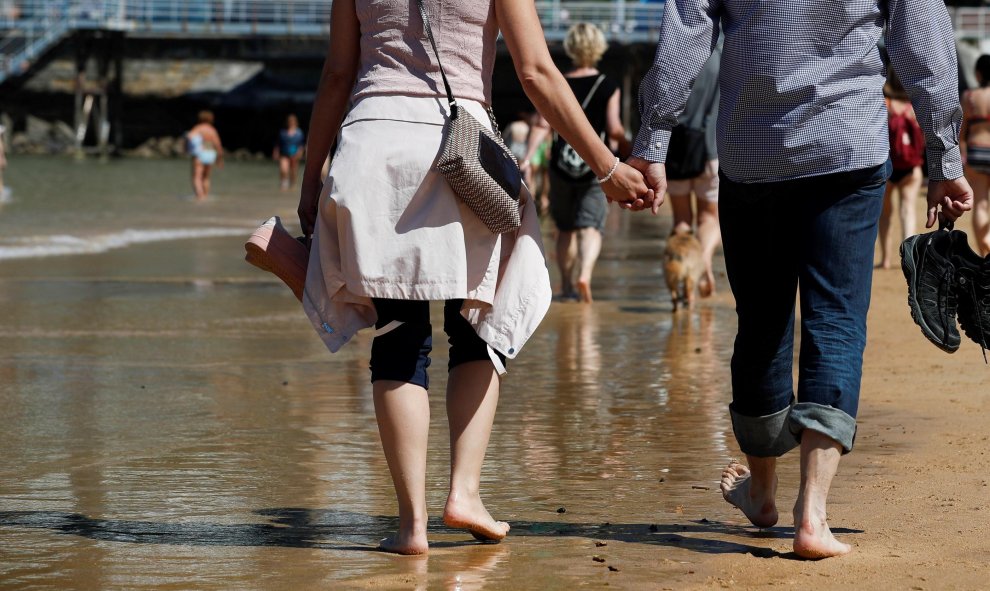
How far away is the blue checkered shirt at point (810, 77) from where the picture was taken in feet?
12.3

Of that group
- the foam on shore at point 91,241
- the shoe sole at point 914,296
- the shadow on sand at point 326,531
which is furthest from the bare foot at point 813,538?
the foam on shore at point 91,241

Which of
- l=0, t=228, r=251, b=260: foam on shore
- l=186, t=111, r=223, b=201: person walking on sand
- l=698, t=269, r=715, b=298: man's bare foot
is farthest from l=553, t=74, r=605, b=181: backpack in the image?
l=186, t=111, r=223, b=201: person walking on sand

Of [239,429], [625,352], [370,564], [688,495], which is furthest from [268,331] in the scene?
[370,564]

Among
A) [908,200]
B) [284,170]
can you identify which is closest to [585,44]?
[908,200]

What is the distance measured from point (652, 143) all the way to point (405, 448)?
0.97 metres

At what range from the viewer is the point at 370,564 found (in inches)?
147

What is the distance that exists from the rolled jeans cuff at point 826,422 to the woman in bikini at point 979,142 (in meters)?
7.23

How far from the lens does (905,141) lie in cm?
1202

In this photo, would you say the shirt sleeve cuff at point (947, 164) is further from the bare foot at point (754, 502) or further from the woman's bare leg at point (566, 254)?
the woman's bare leg at point (566, 254)

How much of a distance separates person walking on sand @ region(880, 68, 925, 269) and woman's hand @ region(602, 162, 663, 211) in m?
8.01

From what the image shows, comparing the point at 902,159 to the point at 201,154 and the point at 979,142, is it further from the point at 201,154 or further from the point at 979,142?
the point at 201,154

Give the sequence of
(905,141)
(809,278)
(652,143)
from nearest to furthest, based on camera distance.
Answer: (809,278), (652,143), (905,141)

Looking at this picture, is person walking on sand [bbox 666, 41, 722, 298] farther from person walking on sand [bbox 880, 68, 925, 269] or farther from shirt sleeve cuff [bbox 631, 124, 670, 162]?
shirt sleeve cuff [bbox 631, 124, 670, 162]

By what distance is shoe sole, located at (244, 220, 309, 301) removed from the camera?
3.92 metres
